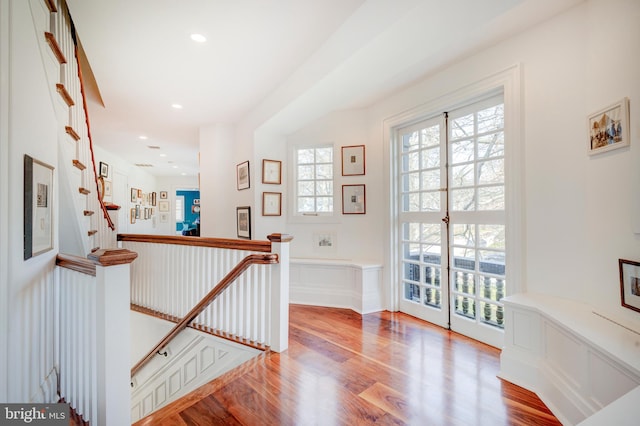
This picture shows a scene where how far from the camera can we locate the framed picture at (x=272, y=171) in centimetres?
385

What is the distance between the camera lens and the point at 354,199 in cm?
374

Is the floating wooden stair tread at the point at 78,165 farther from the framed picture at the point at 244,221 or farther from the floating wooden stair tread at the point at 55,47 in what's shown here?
the framed picture at the point at 244,221

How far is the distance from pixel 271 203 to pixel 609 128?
128 inches

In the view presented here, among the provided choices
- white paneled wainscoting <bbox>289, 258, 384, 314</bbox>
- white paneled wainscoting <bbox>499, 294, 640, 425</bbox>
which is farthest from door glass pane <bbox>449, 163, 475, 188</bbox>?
white paneled wainscoting <bbox>289, 258, 384, 314</bbox>

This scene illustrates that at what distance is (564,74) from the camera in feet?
6.76

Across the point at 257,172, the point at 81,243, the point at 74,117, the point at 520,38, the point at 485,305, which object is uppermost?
the point at 520,38

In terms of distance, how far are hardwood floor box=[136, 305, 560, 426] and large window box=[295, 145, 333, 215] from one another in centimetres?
177

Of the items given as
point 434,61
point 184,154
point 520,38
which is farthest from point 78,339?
point 184,154

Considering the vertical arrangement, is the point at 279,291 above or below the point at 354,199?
below

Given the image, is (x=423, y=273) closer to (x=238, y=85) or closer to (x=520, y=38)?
(x=520, y=38)

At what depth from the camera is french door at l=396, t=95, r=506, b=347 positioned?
101 inches

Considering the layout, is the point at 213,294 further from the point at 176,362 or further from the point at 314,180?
the point at 314,180

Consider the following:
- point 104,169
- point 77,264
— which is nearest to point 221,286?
point 77,264

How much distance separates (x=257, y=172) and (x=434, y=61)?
2.35 meters
